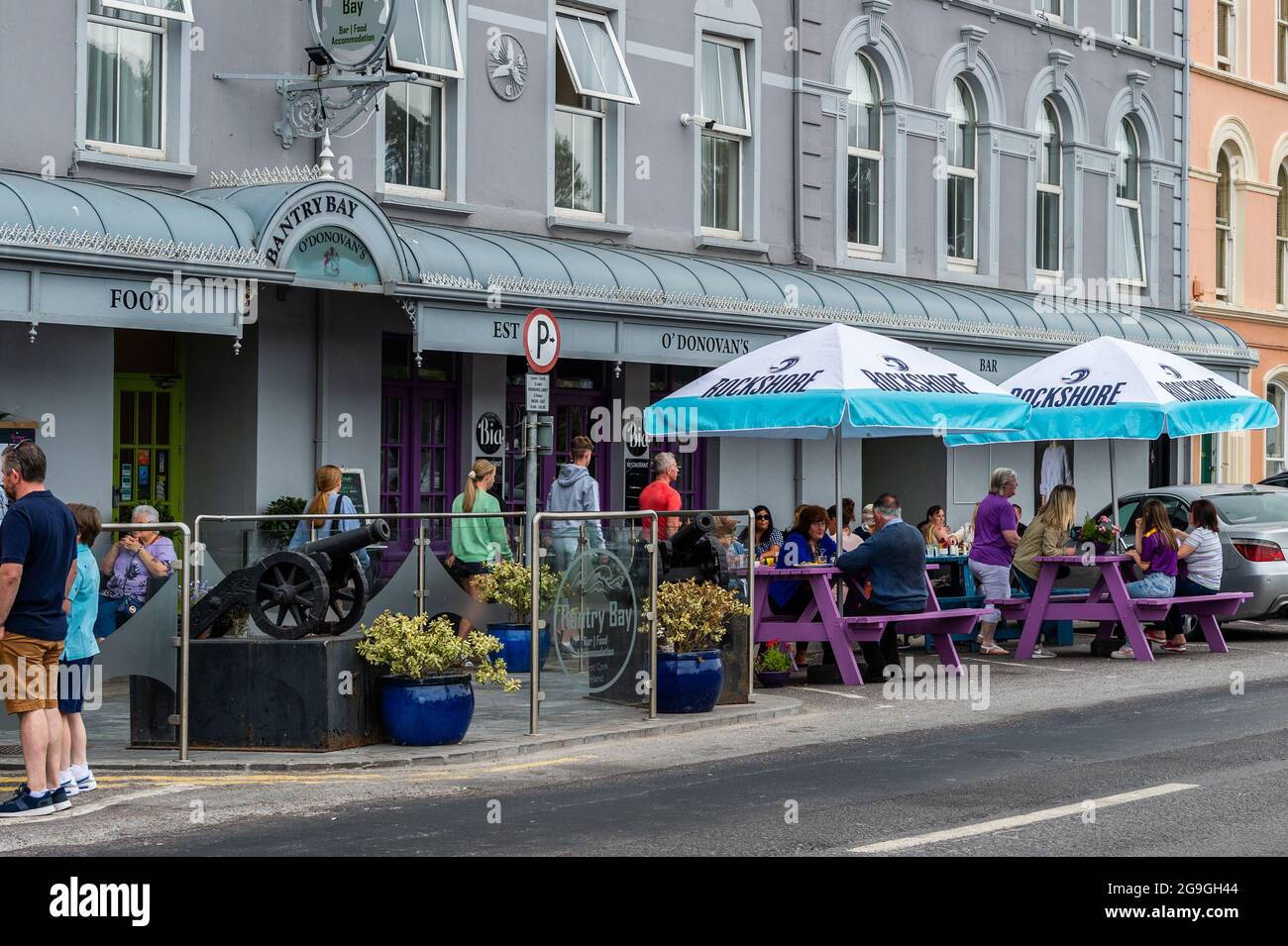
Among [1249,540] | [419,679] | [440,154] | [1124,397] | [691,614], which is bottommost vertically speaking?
[419,679]

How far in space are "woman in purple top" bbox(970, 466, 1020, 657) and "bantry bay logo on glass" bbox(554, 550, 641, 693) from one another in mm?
5821

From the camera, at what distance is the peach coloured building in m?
30.2

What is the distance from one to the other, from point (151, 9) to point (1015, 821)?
34.7 ft

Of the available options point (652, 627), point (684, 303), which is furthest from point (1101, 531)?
point (652, 627)

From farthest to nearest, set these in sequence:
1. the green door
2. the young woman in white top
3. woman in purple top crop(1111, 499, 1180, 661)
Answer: the young woman in white top
woman in purple top crop(1111, 499, 1180, 661)
the green door

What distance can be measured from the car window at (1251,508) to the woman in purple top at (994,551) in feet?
9.87

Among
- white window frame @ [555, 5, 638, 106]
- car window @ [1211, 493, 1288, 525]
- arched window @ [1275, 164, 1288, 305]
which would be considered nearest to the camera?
car window @ [1211, 493, 1288, 525]

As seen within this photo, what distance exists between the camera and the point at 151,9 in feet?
50.2

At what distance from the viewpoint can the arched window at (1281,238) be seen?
32000mm

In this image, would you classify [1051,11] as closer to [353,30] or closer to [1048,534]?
[1048,534]

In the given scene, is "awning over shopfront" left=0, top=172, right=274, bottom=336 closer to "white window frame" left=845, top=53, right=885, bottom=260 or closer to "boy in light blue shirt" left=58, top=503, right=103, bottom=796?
"boy in light blue shirt" left=58, top=503, right=103, bottom=796

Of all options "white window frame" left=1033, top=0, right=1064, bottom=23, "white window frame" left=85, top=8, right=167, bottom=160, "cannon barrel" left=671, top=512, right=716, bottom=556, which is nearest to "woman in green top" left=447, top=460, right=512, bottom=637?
"cannon barrel" left=671, top=512, right=716, bottom=556
